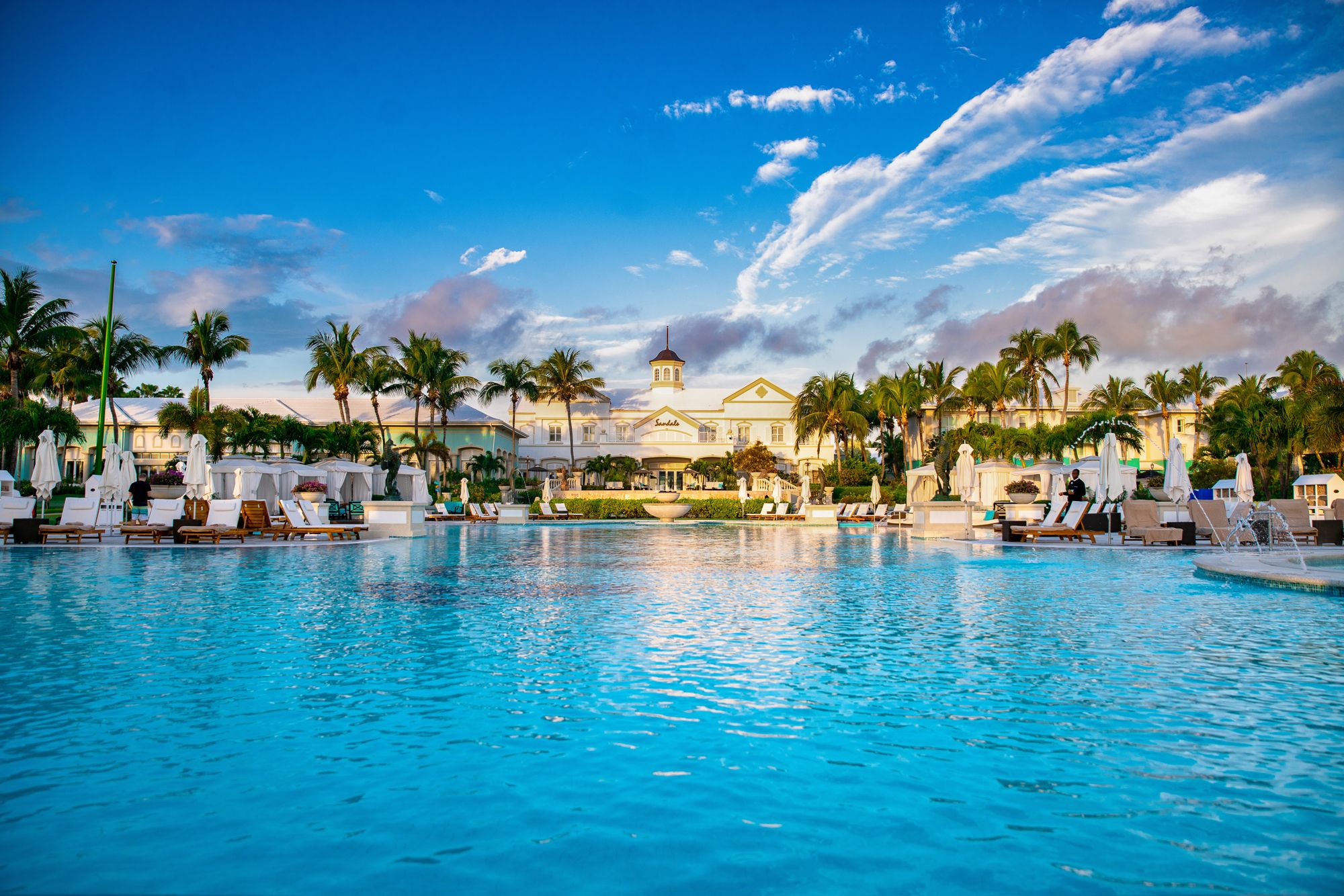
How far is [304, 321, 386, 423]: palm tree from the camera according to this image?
44969 mm

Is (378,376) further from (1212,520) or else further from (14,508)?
(1212,520)

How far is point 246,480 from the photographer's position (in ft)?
91.7

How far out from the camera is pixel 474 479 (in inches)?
1913

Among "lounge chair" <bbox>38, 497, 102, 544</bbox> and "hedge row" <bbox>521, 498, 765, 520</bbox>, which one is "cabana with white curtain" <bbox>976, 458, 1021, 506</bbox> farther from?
"lounge chair" <bbox>38, 497, 102, 544</bbox>

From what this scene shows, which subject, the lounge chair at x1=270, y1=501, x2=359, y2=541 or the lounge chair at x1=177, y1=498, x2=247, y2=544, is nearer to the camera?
the lounge chair at x1=177, y1=498, x2=247, y2=544

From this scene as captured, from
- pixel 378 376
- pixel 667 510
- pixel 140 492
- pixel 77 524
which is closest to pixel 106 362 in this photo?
pixel 140 492

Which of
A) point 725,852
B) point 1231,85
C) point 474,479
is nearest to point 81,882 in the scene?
point 725,852

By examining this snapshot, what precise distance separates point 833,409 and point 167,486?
118ft

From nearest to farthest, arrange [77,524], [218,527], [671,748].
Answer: [671,748]
[218,527]
[77,524]

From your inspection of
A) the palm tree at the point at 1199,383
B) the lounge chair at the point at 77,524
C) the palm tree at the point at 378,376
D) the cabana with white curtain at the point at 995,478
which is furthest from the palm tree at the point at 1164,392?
the lounge chair at the point at 77,524

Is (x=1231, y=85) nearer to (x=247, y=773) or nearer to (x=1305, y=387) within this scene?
(x=247, y=773)

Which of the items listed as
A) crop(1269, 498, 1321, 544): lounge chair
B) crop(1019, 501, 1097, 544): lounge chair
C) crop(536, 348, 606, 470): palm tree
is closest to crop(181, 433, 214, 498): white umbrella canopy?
A: crop(1019, 501, 1097, 544): lounge chair

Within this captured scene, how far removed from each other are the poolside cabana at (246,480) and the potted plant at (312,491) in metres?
0.78

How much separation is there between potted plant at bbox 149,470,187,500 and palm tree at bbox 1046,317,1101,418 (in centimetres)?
4627
